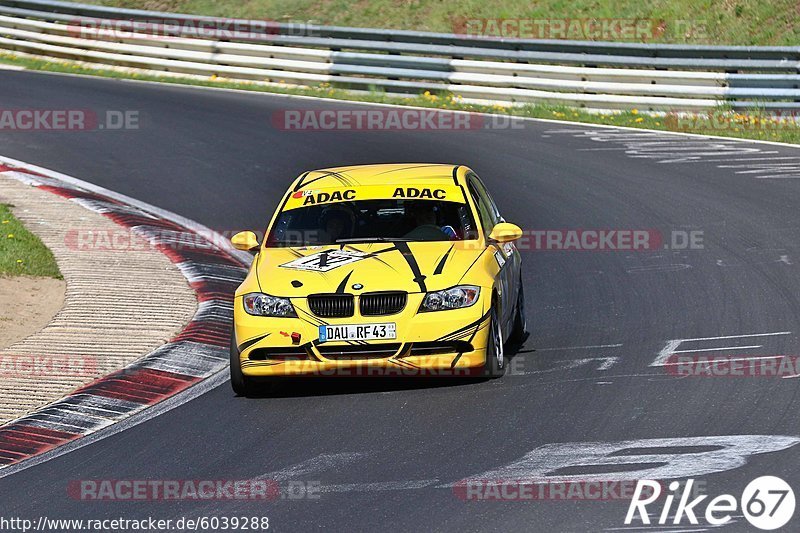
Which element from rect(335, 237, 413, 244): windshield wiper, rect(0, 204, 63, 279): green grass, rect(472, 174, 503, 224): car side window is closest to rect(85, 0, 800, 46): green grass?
rect(472, 174, 503, 224): car side window

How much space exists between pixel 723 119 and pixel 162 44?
38.8 feet

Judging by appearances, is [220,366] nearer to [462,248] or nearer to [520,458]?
[462,248]

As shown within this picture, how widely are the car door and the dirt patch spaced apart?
12.6ft

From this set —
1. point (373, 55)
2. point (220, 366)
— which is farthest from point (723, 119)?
point (220, 366)

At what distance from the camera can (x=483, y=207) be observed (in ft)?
35.4

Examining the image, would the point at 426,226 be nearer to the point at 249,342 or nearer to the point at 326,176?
the point at 326,176

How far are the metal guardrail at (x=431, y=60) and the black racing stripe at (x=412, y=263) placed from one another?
39.3ft

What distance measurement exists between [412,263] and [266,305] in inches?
41.7

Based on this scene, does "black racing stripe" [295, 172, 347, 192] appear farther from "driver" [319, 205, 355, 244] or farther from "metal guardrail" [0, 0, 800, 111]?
"metal guardrail" [0, 0, 800, 111]

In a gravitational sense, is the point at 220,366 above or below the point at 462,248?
below

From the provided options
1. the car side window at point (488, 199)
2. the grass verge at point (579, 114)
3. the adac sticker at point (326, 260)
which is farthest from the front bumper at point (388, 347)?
the grass verge at point (579, 114)

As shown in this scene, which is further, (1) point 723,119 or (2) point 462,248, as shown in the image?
(1) point 723,119

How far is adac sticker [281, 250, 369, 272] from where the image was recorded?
9406 mm

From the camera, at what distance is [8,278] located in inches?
500
